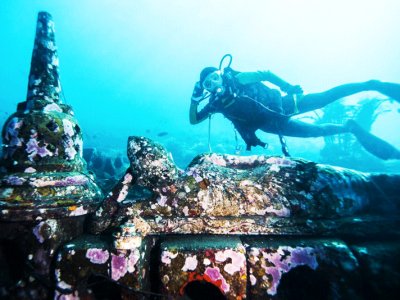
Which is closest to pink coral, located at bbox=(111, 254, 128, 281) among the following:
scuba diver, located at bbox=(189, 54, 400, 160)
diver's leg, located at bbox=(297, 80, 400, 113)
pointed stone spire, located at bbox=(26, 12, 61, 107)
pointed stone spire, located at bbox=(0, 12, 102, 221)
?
pointed stone spire, located at bbox=(0, 12, 102, 221)

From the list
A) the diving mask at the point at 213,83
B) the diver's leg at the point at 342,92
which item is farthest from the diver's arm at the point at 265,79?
the diver's leg at the point at 342,92

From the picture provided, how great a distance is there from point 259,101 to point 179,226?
5.78 m

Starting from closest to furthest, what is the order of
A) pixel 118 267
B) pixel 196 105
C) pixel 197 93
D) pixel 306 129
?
pixel 118 267, pixel 197 93, pixel 196 105, pixel 306 129

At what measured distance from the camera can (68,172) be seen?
8.95ft

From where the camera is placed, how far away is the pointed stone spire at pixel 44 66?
315 centimetres

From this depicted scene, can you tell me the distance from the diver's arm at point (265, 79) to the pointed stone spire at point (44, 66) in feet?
16.4

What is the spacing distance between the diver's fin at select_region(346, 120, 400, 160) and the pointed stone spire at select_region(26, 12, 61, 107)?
9.45 m

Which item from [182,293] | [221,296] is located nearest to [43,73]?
[182,293]

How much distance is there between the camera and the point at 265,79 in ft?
24.1

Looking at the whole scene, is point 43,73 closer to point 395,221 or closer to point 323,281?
point 323,281

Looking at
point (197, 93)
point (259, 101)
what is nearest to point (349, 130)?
point (259, 101)

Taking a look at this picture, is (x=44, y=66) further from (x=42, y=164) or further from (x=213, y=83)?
(x=213, y=83)

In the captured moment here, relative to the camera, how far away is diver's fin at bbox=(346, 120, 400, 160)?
7.91 m

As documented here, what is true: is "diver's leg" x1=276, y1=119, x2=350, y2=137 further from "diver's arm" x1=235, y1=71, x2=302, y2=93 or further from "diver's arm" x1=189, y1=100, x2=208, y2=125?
"diver's arm" x1=189, y1=100, x2=208, y2=125
